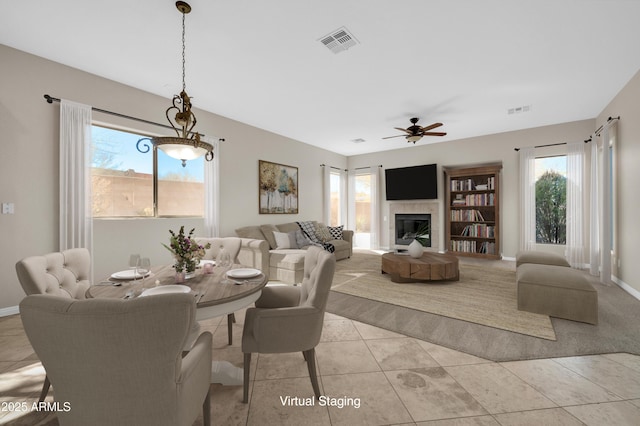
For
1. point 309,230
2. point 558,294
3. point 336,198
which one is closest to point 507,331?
point 558,294

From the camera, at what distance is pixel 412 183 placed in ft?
22.8

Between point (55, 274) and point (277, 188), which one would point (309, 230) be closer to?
point (277, 188)

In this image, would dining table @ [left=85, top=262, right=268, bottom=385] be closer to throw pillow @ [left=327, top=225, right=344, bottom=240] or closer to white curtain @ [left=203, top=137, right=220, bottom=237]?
white curtain @ [left=203, top=137, right=220, bottom=237]

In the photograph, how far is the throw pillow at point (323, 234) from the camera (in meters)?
5.97

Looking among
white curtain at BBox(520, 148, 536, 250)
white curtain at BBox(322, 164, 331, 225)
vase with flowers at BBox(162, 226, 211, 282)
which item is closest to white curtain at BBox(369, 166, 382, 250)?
white curtain at BBox(322, 164, 331, 225)

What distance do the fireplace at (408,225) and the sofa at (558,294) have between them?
3.88 metres

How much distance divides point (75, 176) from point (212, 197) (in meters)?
1.76

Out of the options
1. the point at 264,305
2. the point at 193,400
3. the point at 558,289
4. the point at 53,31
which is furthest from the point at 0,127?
the point at 558,289

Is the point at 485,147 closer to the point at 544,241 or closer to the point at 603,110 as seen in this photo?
the point at 603,110

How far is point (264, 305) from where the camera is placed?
2.06m

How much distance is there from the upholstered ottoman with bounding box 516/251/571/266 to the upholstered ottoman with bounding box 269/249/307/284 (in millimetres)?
3361

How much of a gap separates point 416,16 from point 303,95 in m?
1.98

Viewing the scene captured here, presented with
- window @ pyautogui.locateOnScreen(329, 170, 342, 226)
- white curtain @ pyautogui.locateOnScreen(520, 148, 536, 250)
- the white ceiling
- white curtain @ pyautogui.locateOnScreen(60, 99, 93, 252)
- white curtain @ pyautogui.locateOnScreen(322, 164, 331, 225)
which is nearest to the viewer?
the white ceiling

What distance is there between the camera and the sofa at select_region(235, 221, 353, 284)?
4.09 m
